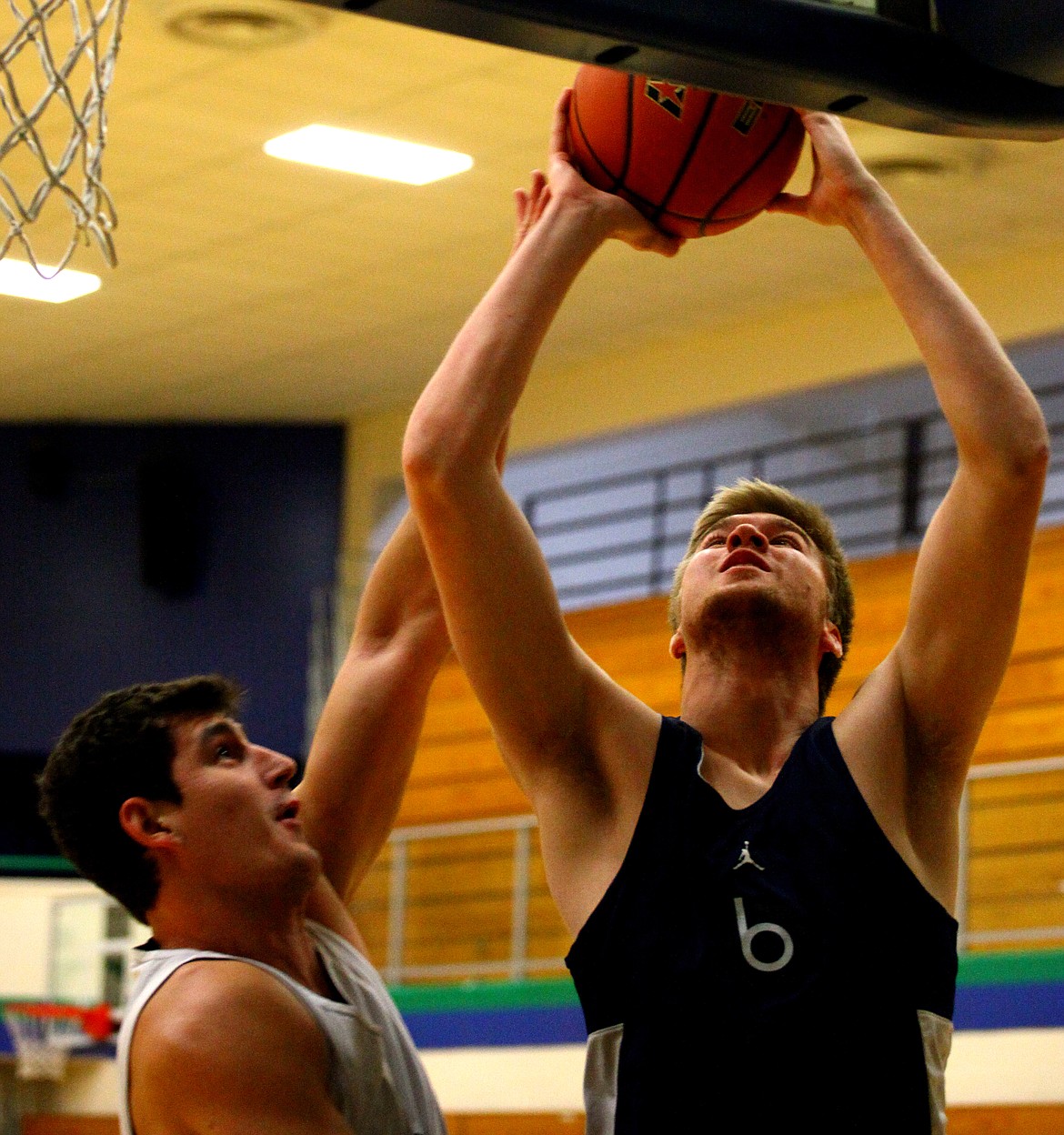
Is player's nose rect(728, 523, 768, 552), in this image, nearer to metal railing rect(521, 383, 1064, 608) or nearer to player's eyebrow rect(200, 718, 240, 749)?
player's eyebrow rect(200, 718, 240, 749)

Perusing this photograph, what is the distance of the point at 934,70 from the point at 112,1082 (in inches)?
401

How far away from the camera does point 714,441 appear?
40.2 feet

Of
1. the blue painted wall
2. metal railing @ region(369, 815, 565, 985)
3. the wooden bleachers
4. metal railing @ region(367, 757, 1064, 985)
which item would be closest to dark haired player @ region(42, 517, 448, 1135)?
metal railing @ region(367, 757, 1064, 985)

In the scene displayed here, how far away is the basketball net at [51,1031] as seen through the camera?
35.9 ft

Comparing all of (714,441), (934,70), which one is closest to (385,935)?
(714,441)

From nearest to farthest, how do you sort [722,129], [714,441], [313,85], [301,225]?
[722,129], [313,85], [301,225], [714,441]

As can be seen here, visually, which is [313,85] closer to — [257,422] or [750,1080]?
[257,422]

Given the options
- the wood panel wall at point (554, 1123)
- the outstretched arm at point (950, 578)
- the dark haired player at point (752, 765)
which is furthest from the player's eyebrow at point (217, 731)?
the wood panel wall at point (554, 1123)

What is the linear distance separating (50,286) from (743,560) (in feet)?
26.8

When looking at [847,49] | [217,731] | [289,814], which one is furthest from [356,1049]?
[847,49]

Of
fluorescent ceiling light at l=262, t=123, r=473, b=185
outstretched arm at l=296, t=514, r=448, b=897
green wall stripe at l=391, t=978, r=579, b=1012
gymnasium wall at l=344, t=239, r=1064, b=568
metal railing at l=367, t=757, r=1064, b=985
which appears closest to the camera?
outstretched arm at l=296, t=514, r=448, b=897

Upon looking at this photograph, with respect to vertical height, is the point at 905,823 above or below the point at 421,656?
below

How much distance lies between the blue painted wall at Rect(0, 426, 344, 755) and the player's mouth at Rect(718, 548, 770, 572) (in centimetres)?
1069

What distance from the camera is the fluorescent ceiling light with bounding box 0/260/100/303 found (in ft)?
31.0
